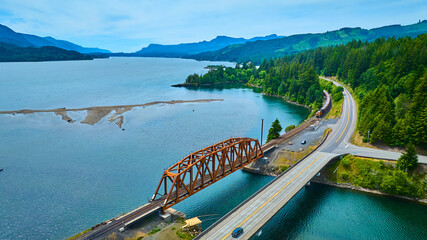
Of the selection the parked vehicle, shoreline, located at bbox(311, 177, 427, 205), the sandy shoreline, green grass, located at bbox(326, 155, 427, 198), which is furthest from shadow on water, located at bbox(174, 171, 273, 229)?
the sandy shoreline

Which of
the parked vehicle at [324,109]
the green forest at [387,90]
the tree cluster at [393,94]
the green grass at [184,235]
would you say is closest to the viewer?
the green grass at [184,235]

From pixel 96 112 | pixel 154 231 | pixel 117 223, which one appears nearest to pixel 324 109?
pixel 154 231

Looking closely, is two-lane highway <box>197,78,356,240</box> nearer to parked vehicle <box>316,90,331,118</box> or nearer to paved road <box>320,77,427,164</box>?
paved road <box>320,77,427,164</box>

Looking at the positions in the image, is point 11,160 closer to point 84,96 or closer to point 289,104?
point 84,96

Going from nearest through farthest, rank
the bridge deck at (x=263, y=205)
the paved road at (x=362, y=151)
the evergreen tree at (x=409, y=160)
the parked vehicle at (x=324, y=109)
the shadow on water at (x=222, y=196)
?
1. the bridge deck at (x=263, y=205)
2. the shadow on water at (x=222, y=196)
3. the evergreen tree at (x=409, y=160)
4. the paved road at (x=362, y=151)
5. the parked vehicle at (x=324, y=109)

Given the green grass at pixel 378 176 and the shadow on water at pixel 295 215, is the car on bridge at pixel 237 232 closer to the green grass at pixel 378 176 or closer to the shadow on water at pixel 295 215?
the shadow on water at pixel 295 215

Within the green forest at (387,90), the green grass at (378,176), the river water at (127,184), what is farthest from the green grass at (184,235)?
the green forest at (387,90)

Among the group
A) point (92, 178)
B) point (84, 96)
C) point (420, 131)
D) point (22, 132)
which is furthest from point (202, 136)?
point (84, 96)
